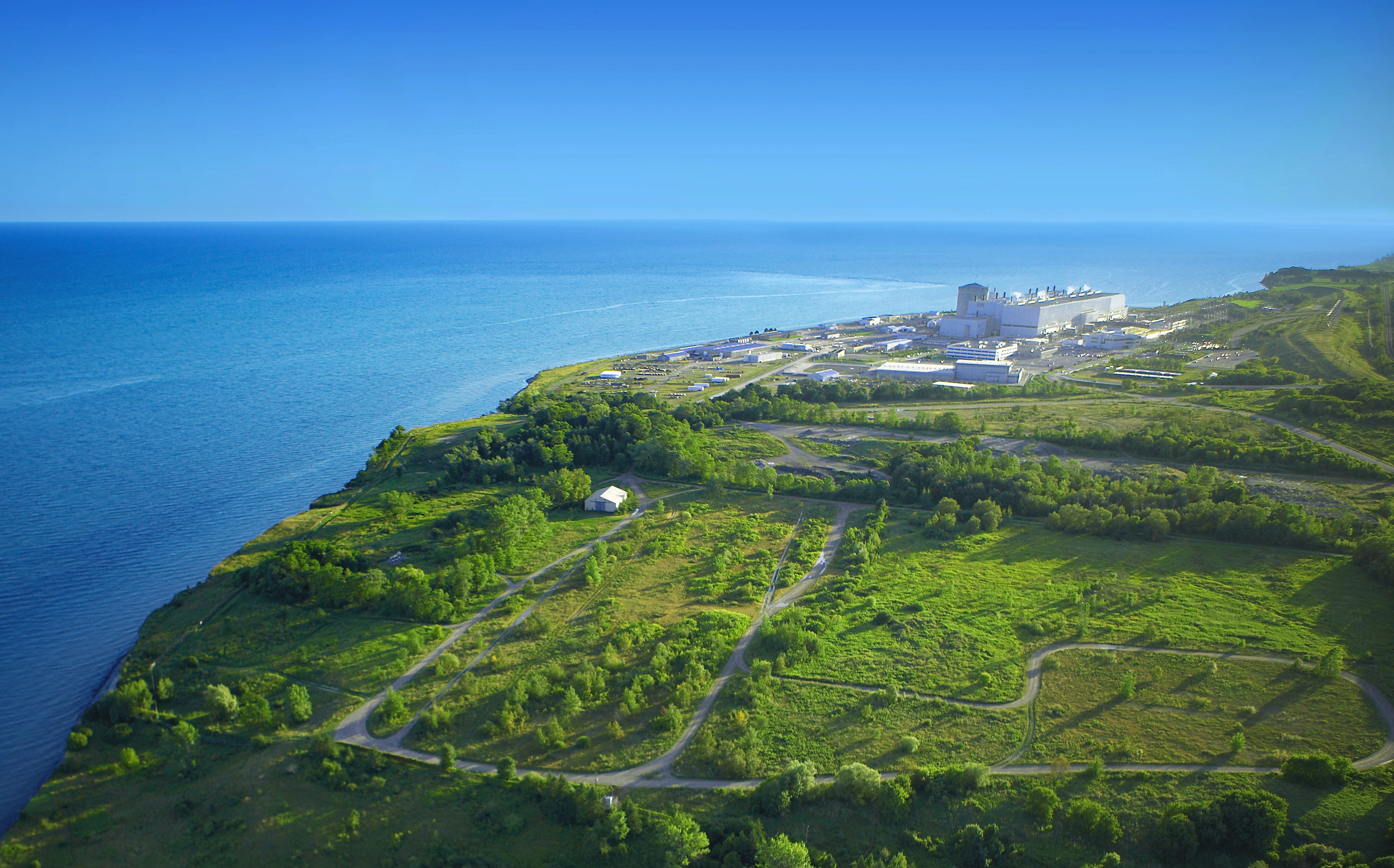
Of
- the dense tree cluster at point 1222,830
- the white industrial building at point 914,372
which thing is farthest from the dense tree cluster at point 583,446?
the dense tree cluster at point 1222,830

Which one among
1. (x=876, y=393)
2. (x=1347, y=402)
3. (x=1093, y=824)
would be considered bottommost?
(x=1093, y=824)

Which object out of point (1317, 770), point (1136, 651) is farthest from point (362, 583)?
point (1317, 770)

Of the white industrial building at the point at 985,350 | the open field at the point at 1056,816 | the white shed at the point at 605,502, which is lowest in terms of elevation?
the open field at the point at 1056,816

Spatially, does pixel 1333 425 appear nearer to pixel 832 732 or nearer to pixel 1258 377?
pixel 1258 377

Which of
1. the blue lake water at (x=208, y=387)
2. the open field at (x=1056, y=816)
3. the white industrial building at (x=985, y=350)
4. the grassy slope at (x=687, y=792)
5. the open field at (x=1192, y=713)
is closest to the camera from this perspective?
the open field at (x=1056, y=816)

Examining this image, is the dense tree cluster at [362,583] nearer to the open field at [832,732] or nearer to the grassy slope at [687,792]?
the grassy slope at [687,792]

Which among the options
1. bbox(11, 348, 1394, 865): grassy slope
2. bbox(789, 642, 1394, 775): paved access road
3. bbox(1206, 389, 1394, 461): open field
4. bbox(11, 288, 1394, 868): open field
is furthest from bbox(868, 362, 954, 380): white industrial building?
bbox(789, 642, 1394, 775): paved access road

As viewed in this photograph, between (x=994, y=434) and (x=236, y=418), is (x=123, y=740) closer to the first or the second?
(x=236, y=418)
